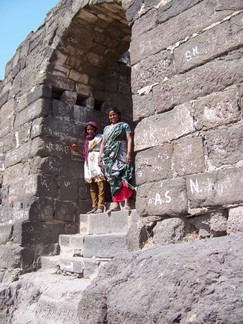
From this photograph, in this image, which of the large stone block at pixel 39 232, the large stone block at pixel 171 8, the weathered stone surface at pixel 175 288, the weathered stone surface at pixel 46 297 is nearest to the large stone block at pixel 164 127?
the large stone block at pixel 171 8

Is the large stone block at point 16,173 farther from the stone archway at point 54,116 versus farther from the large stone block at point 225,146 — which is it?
the large stone block at point 225,146

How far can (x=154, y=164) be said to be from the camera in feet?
10.5

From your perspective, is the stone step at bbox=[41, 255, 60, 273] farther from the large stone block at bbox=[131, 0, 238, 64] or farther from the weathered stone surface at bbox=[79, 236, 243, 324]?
the large stone block at bbox=[131, 0, 238, 64]

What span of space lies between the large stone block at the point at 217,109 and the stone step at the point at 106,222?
5.84 ft

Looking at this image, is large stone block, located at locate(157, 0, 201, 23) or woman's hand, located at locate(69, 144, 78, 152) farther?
woman's hand, located at locate(69, 144, 78, 152)

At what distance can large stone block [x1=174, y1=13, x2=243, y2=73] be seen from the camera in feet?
9.16

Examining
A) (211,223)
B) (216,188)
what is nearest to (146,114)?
(216,188)

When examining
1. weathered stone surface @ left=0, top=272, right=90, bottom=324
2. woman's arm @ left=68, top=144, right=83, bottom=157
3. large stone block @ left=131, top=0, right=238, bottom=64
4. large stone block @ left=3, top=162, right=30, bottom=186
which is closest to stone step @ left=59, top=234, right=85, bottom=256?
weathered stone surface @ left=0, top=272, right=90, bottom=324

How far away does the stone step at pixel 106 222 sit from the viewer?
172 inches

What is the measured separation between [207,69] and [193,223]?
1.20 m

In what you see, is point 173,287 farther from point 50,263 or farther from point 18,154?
point 18,154

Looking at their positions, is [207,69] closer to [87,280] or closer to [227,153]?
[227,153]

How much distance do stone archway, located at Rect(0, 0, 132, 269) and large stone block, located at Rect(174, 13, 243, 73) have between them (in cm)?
189

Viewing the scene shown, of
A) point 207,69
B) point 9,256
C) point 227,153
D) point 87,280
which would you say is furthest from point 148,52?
point 9,256
